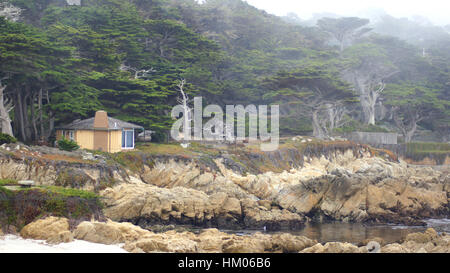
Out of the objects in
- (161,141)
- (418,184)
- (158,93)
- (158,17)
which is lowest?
(418,184)

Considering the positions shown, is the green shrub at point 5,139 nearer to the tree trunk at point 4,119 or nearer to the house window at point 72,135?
the tree trunk at point 4,119

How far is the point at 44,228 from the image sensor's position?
725 inches

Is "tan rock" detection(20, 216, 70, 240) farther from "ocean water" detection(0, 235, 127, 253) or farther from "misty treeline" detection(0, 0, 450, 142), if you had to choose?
"misty treeline" detection(0, 0, 450, 142)

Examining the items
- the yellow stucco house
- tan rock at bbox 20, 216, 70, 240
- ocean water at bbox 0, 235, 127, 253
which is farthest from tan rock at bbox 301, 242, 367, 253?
the yellow stucco house

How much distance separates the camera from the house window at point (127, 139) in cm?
3591

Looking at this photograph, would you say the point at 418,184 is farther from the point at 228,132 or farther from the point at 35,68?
the point at 35,68

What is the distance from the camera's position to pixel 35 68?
110ft

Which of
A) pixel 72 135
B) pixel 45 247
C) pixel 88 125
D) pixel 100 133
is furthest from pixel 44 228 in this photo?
pixel 72 135

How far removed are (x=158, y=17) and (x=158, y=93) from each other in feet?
63.3

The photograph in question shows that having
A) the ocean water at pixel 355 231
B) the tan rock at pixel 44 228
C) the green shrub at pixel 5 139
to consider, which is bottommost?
the ocean water at pixel 355 231

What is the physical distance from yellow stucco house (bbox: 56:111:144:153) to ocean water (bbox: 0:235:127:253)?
53.2ft

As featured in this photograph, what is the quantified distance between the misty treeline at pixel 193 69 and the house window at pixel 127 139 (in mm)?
3138

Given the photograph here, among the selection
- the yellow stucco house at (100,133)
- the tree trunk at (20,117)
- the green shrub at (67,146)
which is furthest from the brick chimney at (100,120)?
the tree trunk at (20,117)
